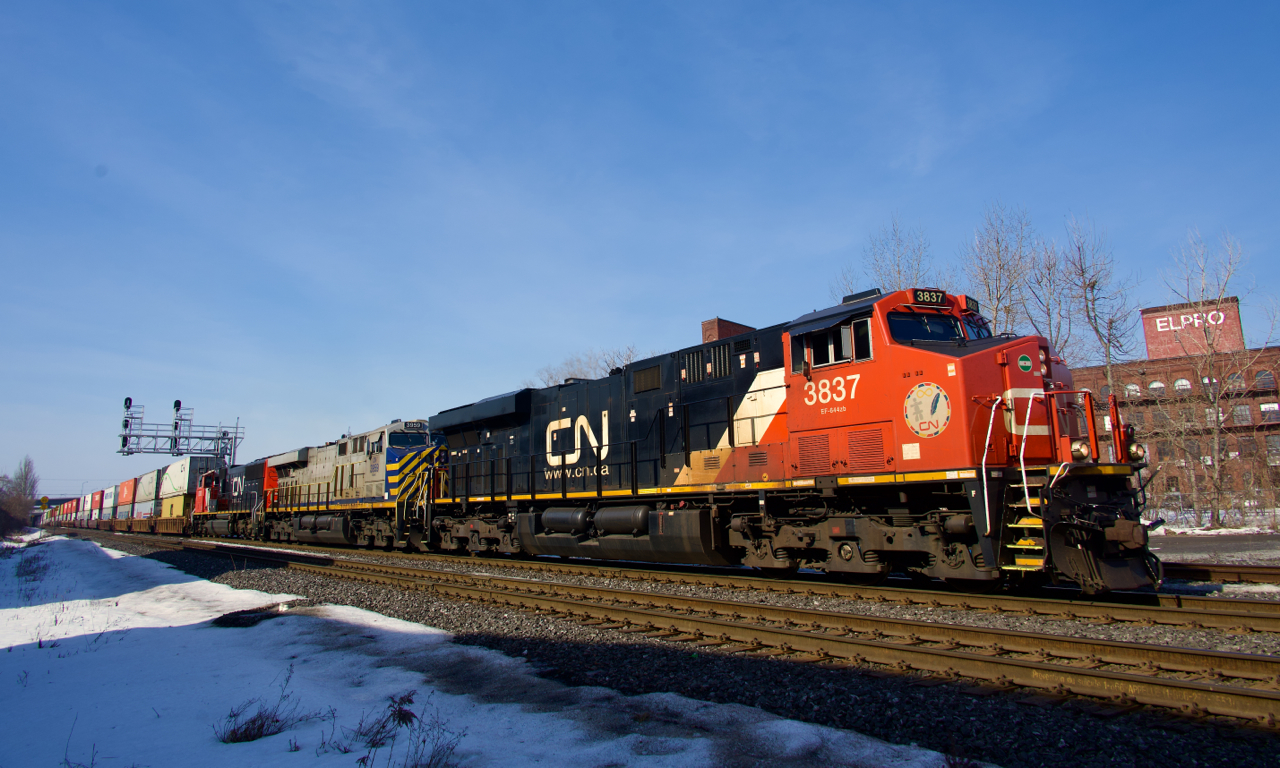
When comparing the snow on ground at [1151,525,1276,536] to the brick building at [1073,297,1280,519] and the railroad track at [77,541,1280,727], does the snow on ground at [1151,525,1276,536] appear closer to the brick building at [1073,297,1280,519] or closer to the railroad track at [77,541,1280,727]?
the brick building at [1073,297,1280,519]

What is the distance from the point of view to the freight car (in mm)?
7906

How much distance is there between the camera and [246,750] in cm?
455

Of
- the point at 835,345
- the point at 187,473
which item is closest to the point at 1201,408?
the point at 835,345

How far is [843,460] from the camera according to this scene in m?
9.55

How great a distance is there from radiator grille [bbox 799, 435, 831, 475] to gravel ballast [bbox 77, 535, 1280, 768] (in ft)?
8.54

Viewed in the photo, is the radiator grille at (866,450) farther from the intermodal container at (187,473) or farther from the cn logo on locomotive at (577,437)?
the intermodal container at (187,473)

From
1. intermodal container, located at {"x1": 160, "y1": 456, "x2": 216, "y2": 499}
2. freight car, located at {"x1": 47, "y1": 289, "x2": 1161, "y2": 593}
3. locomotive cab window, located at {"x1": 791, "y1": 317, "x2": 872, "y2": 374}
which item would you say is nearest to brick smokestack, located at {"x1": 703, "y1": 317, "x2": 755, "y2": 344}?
freight car, located at {"x1": 47, "y1": 289, "x2": 1161, "y2": 593}

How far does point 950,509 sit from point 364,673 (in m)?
7.11

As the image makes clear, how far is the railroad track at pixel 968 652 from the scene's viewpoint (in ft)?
15.6

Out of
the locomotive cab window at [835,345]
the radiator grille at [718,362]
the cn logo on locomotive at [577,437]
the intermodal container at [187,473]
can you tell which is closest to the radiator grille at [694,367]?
the radiator grille at [718,362]

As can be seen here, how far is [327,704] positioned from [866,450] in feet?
23.1

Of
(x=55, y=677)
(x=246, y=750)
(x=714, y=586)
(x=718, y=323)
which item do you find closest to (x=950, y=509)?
(x=714, y=586)

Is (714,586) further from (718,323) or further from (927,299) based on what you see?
(718,323)

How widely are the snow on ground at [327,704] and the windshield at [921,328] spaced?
19.6 ft
